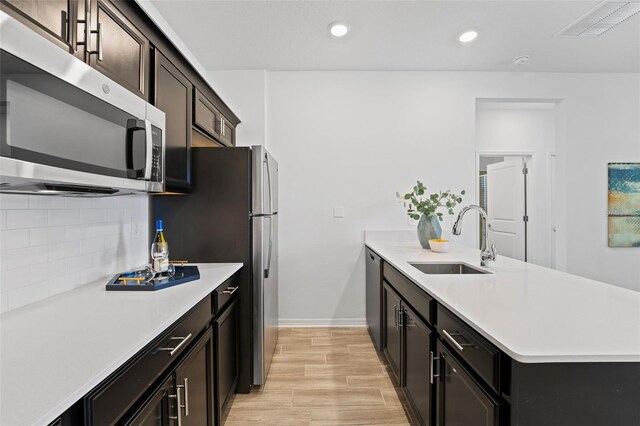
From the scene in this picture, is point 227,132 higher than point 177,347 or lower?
higher

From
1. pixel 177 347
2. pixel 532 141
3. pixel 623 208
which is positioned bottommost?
pixel 177 347

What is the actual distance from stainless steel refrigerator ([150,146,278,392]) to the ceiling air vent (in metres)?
2.63

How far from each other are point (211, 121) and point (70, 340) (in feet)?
6.63

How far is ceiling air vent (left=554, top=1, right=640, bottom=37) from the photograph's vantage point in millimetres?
2447

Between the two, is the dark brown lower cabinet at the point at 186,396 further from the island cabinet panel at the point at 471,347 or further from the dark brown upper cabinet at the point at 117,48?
the dark brown upper cabinet at the point at 117,48

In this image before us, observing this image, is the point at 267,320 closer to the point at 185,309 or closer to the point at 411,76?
the point at 185,309

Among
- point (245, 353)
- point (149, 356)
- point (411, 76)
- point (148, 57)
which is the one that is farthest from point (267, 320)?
point (411, 76)

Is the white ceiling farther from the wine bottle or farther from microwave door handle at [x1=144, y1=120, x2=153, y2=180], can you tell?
the wine bottle

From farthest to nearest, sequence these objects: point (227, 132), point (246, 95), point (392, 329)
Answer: point (246, 95) < point (227, 132) < point (392, 329)

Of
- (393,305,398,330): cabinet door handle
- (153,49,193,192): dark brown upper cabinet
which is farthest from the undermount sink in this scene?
(153,49,193,192): dark brown upper cabinet

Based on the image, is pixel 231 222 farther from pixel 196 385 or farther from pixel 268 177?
pixel 196 385

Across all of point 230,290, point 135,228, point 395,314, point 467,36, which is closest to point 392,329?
point 395,314

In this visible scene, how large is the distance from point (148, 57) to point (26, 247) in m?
1.04

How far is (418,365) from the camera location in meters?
1.79
